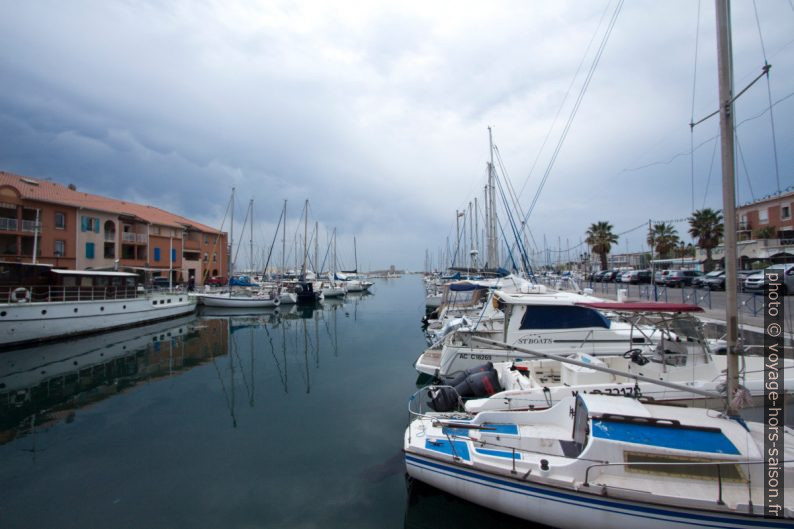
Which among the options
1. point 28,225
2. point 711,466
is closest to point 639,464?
point 711,466

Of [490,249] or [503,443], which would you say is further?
[490,249]

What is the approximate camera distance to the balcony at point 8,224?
32281 mm

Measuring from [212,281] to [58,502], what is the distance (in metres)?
52.4

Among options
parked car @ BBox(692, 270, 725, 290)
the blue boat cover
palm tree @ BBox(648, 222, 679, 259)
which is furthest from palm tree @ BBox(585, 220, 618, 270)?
the blue boat cover

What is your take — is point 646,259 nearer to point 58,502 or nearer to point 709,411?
point 709,411

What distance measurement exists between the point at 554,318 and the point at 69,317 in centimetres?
2727

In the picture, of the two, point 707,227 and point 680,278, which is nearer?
point 680,278

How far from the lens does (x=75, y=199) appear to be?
134 feet

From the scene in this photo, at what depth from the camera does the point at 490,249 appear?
31.5m

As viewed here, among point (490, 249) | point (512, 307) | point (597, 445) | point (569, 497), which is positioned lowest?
point (569, 497)

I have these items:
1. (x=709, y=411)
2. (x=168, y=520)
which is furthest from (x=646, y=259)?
(x=168, y=520)

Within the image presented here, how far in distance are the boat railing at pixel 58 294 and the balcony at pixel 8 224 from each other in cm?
1400

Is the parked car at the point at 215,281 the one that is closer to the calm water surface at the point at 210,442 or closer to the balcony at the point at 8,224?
the balcony at the point at 8,224

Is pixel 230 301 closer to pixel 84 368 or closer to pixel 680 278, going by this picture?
pixel 84 368
